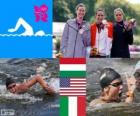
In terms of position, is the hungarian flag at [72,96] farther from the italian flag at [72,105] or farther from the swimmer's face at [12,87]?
the swimmer's face at [12,87]

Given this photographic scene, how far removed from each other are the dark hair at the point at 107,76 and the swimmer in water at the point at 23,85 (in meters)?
0.68

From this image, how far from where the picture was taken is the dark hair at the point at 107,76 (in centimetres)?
699

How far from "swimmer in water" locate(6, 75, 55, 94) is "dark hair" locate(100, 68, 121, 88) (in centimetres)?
68

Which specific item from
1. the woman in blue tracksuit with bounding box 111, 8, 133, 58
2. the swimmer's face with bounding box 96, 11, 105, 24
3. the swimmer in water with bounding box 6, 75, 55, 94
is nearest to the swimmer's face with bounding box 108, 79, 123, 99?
the woman in blue tracksuit with bounding box 111, 8, 133, 58

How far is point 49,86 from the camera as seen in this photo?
6.87 meters

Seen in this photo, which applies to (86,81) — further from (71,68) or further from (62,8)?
(62,8)

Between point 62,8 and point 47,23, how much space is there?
5177 millimetres

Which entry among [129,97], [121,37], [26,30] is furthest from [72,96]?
[26,30]

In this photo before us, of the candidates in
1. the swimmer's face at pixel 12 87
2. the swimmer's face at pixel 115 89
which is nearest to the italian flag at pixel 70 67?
the swimmer's face at pixel 115 89

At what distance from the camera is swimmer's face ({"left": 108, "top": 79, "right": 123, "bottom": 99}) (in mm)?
7020

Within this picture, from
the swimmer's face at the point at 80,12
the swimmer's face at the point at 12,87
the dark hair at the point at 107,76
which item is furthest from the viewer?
the swimmer's face at the point at 80,12

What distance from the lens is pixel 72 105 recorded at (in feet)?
22.6

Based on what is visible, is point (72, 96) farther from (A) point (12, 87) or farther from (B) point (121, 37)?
(B) point (121, 37)

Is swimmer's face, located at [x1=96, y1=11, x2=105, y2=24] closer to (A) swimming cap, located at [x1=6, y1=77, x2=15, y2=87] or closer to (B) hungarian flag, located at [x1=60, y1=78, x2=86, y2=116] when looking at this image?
(B) hungarian flag, located at [x1=60, y1=78, x2=86, y2=116]
